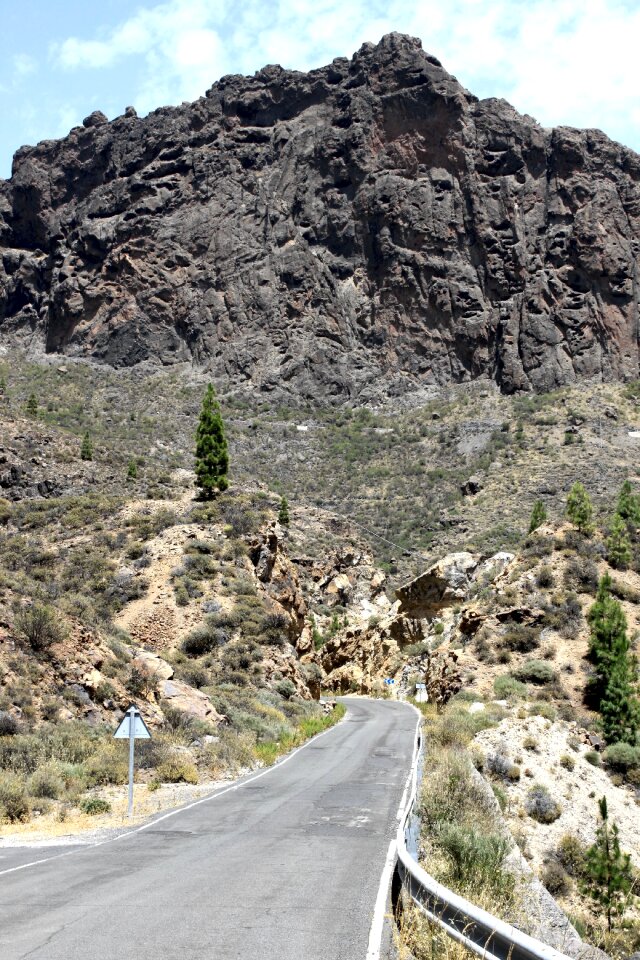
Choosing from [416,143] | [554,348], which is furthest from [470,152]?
[554,348]

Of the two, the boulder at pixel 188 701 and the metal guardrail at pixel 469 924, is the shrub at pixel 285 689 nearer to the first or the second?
the boulder at pixel 188 701

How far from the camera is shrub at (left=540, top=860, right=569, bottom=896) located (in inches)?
604

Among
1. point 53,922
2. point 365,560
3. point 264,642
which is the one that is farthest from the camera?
point 365,560

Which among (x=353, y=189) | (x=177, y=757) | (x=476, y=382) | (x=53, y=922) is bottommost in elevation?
(x=177, y=757)

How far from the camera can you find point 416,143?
120312mm

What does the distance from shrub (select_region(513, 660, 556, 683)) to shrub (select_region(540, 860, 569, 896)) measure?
1228cm

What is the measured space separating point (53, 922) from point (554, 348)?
106530 mm

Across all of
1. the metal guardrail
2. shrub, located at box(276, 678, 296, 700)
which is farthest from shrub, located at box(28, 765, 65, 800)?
shrub, located at box(276, 678, 296, 700)

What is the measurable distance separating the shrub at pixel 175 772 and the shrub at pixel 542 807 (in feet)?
27.3

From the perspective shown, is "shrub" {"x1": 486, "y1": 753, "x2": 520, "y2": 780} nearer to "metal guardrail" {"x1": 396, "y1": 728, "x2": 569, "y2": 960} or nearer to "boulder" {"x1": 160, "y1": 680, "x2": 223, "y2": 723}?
"boulder" {"x1": 160, "y1": 680, "x2": 223, "y2": 723}

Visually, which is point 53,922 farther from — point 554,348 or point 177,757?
point 554,348

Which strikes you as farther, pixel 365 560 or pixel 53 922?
pixel 365 560

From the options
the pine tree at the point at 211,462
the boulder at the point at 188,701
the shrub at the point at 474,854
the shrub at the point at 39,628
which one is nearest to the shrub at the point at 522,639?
the boulder at the point at 188,701

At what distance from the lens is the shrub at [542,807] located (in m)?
18.6
